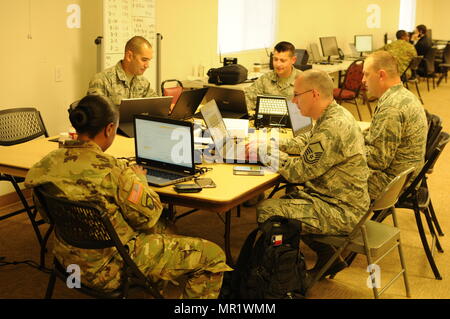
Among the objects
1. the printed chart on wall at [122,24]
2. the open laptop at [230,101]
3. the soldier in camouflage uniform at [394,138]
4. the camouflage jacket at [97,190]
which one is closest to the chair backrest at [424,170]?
the soldier in camouflage uniform at [394,138]

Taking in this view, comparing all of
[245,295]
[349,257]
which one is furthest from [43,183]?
[349,257]

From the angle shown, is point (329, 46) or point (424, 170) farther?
point (329, 46)

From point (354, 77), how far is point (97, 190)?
242 inches

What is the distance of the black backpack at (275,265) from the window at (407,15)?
1278cm

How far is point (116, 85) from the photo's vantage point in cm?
433

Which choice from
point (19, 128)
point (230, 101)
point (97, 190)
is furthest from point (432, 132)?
point (19, 128)

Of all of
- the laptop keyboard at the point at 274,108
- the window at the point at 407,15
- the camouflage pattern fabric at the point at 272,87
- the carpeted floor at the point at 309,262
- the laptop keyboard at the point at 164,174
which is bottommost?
the carpeted floor at the point at 309,262

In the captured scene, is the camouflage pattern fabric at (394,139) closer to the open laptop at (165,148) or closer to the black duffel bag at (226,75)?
the open laptop at (165,148)

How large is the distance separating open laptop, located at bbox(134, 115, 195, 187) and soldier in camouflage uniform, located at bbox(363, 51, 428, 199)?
1.22 metres

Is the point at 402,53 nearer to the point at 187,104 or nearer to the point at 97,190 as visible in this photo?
the point at 187,104

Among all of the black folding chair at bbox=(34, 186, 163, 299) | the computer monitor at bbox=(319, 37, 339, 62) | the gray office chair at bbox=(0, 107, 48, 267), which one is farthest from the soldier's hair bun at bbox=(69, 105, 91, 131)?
the computer monitor at bbox=(319, 37, 339, 62)

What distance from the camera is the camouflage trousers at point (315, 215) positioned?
9.75ft

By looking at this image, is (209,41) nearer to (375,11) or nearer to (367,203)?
(367,203)

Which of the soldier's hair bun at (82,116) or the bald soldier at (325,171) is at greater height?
the soldier's hair bun at (82,116)
